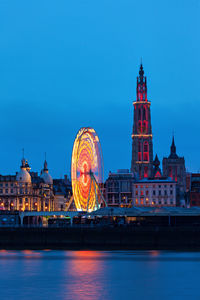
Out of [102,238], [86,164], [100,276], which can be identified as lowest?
[100,276]

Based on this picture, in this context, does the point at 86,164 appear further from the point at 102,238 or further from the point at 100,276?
the point at 100,276

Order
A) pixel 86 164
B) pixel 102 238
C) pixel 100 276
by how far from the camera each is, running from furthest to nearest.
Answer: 1. pixel 86 164
2. pixel 102 238
3. pixel 100 276

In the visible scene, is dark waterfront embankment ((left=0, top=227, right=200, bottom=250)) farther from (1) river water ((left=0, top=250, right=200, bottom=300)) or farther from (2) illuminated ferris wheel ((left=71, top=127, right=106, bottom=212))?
(1) river water ((left=0, top=250, right=200, bottom=300))

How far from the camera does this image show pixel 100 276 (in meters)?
70.8

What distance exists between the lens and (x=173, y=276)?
70000 millimetres

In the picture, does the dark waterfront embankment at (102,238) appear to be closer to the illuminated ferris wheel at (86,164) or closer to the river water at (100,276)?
the illuminated ferris wheel at (86,164)

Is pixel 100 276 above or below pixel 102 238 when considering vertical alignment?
below

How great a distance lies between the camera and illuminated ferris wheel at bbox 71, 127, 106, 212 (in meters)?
131

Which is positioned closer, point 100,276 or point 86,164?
point 100,276

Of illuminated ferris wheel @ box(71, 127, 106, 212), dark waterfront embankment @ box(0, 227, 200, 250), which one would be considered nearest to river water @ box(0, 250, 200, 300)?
dark waterfront embankment @ box(0, 227, 200, 250)

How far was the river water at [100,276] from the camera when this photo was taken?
60219 mm

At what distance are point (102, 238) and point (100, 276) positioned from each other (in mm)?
46666

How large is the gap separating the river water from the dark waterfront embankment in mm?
20092

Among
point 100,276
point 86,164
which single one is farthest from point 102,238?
point 100,276
